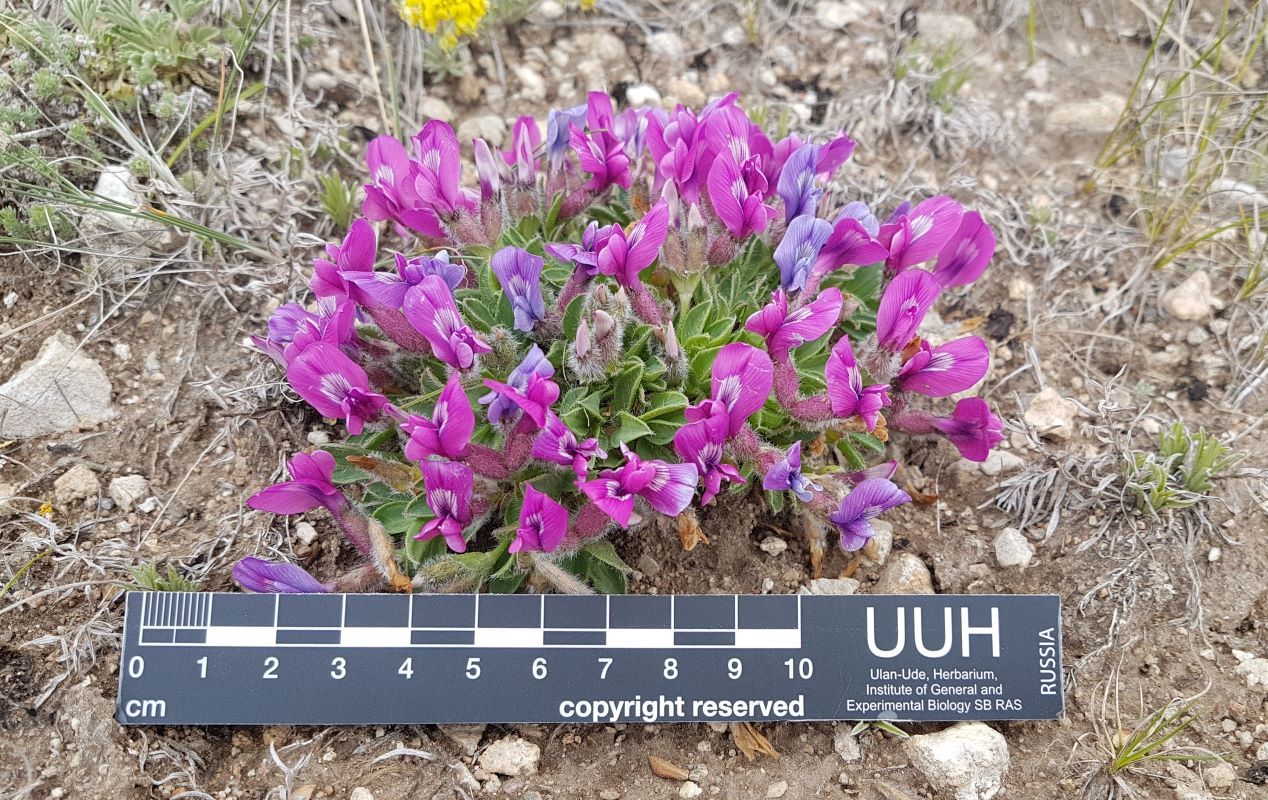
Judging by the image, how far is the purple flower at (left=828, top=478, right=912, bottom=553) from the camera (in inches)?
104

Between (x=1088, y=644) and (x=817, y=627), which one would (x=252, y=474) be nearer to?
(x=817, y=627)

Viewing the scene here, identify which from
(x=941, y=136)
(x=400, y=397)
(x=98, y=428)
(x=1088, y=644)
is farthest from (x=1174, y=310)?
(x=98, y=428)

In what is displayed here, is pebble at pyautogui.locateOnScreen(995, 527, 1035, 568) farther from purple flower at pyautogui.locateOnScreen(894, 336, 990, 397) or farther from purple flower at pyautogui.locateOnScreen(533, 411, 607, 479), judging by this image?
purple flower at pyautogui.locateOnScreen(533, 411, 607, 479)

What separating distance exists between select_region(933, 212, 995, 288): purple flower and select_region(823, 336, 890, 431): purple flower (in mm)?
727

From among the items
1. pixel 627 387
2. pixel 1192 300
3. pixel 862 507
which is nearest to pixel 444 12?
pixel 627 387

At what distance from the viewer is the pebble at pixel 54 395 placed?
3.21 metres

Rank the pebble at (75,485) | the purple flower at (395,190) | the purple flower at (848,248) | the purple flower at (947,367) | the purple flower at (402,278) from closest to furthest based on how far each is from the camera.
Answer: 1. the purple flower at (402,278)
2. the purple flower at (947,367)
3. the purple flower at (848,248)
4. the purple flower at (395,190)
5. the pebble at (75,485)

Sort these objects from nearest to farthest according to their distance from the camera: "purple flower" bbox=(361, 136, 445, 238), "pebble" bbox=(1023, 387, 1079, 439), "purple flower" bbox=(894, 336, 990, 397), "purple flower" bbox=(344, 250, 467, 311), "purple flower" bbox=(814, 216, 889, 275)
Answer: "purple flower" bbox=(344, 250, 467, 311)
"purple flower" bbox=(894, 336, 990, 397)
"purple flower" bbox=(814, 216, 889, 275)
"purple flower" bbox=(361, 136, 445, 238)
"pebble" bbox=(1023, 387, 1079, 439)

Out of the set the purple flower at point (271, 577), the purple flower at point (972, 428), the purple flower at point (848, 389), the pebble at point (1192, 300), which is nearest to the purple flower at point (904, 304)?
the purple flower at point (848, 389)

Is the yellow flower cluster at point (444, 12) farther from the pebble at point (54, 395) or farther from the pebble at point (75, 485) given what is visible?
the pebble at point (75, 485)

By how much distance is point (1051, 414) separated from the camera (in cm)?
349

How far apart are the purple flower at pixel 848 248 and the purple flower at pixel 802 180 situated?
0.10 meters

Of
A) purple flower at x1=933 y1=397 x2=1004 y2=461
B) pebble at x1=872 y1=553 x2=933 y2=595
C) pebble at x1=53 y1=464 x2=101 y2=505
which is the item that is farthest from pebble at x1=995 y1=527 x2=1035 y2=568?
pebble at x1=53 y1=464 x2=101 y2=505

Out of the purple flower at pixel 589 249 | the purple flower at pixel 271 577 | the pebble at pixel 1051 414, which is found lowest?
the purple flower at pixel 271 577
